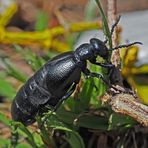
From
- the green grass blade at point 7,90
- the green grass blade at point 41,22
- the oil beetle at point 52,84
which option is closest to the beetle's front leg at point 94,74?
the oil beetle at point 52,84

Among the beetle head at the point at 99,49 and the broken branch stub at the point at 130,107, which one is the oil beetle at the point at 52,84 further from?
the broken branch stub at the point at 130,107

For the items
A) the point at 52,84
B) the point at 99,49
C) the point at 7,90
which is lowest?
the point at 7,90

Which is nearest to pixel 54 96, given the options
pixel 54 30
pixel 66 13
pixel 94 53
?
pixel 94 53

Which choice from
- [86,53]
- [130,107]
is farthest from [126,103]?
[86,53]

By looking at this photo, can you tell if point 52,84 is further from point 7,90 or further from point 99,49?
point 7,90

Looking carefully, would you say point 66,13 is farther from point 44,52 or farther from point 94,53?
point 94,53

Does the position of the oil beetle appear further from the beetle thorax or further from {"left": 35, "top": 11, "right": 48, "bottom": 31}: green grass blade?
{"left": 35, "top": 11, "right": 48, "bottom": 31}: green grass blade

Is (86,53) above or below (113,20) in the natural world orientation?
below

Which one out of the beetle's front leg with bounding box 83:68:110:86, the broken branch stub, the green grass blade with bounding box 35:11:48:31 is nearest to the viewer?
the broken branch stub

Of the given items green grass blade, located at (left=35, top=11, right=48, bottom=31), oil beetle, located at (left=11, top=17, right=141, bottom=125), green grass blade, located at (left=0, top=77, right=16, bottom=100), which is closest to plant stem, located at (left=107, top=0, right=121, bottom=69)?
oil beetle, located at (left=11, top=17, right=141, bottom=125)
